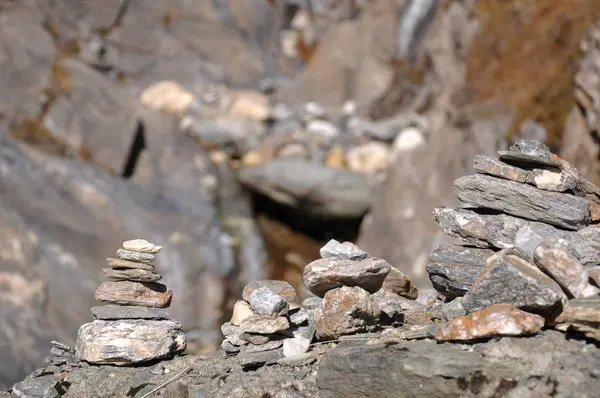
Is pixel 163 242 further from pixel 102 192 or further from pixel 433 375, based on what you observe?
pixel 433 375

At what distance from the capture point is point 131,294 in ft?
20.8

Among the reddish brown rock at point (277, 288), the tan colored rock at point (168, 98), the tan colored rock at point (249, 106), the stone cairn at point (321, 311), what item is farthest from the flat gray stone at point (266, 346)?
the tan colored rock at point (168, 98)

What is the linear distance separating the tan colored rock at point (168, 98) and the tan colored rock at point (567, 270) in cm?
2227

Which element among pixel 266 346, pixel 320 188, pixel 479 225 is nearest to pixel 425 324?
pixel 479 225

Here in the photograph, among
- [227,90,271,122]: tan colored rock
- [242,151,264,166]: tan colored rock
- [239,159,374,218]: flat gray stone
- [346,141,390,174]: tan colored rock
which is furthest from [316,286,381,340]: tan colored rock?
[227,90,271,122]: tan colored rock

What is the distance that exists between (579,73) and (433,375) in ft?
37.5

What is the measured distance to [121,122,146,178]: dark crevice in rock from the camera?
21203 mm

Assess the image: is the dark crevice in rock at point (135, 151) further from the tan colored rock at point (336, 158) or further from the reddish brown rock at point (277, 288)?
the reddish brown rock at point (277, 288)

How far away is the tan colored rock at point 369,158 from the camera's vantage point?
21.6 metres

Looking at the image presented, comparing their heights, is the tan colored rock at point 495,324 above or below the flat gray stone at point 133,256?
below

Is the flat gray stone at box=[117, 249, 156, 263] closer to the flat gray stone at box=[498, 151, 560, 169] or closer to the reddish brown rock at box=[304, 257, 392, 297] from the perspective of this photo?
the reddish brown rock at box=[304, 257, 392, 297]

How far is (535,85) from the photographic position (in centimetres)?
1616

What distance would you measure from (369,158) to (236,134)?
5368 millimetres

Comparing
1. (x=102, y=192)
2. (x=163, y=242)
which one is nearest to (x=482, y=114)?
(x=163, y=242)
